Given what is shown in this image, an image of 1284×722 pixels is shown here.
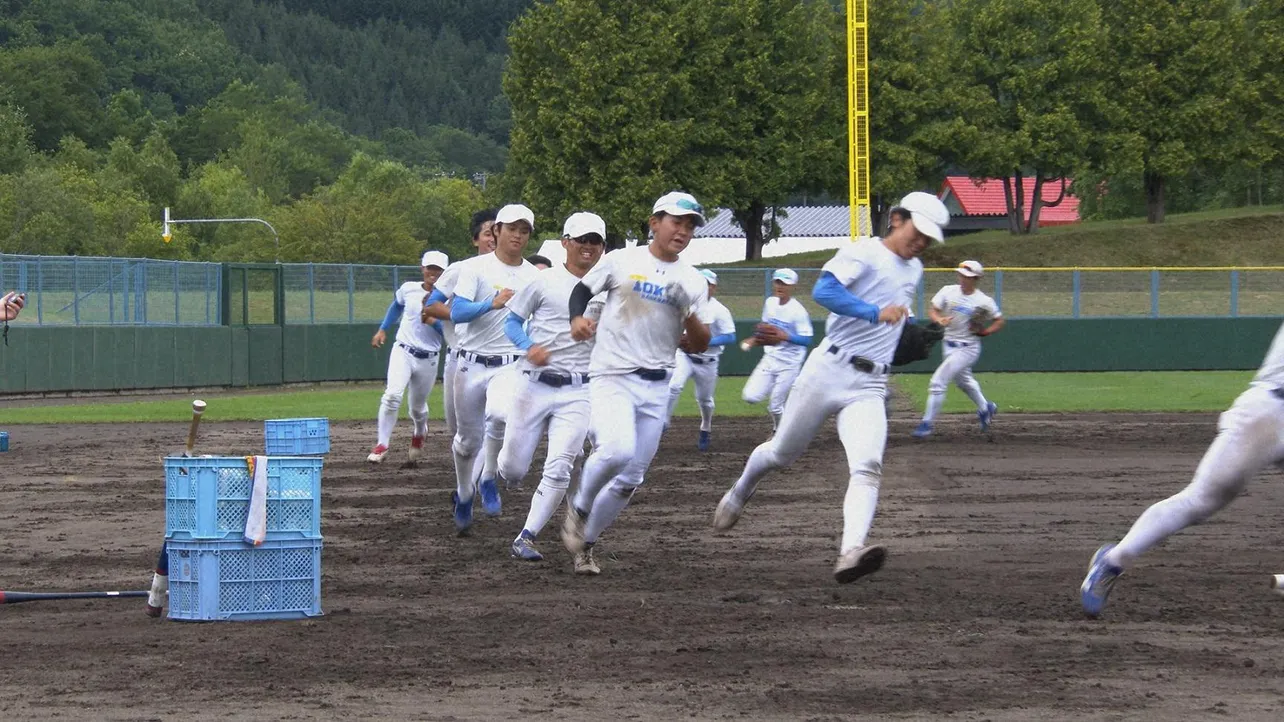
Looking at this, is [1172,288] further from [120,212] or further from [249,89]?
[249,89]

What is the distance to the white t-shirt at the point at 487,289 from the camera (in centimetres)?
1138

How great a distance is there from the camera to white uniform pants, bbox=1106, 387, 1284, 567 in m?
7.73

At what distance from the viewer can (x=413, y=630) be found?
813 centimetres

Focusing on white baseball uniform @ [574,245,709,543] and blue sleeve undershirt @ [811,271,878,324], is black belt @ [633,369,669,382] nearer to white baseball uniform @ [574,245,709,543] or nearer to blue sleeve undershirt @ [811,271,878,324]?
white baseball uniform @ [574,245,709,543]

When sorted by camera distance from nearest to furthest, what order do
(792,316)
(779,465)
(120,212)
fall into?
(779,465) < (792,316) < (120,212)

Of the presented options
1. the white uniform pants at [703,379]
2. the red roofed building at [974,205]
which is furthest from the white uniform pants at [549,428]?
the red roofed building at [974,205]

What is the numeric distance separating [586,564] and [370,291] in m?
31.7

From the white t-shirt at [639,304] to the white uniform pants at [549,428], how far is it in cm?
72

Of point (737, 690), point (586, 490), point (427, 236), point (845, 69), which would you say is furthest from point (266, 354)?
point (427, 236)

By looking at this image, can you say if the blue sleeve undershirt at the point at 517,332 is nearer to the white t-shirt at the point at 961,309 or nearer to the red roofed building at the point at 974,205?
the white t-shirt at the point at 961,309

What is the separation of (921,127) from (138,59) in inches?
4685

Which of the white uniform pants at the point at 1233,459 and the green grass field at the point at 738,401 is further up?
the white uniform pants at the point at 1233,459

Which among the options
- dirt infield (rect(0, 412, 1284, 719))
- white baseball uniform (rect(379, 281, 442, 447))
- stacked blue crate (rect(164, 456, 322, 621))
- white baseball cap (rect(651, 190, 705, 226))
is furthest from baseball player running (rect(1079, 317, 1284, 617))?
white baseball uniform (rect(379, 281, 442, 447))

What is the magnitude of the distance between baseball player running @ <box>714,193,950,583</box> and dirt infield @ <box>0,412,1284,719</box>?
764mm
